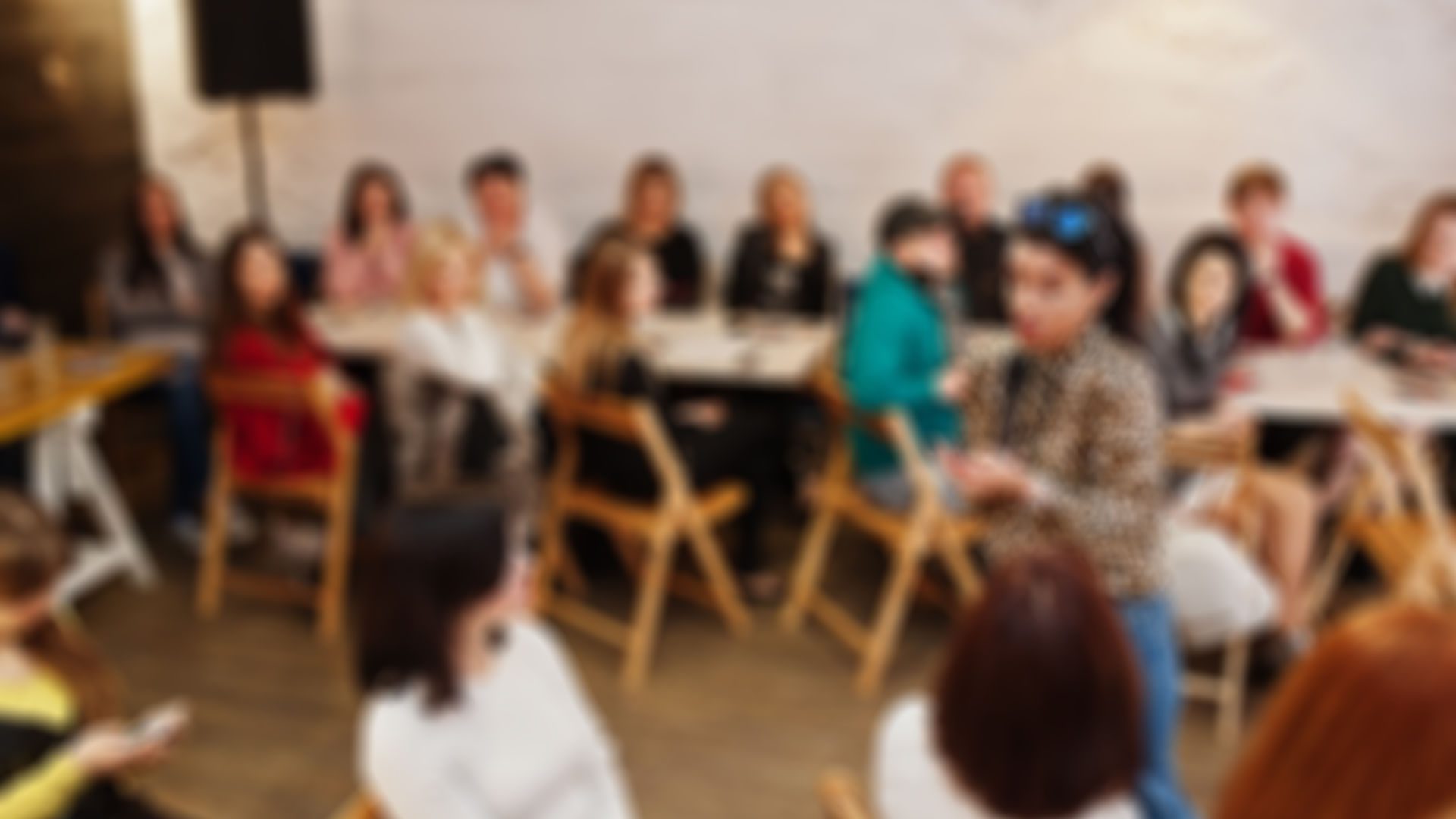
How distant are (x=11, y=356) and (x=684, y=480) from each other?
2375 millimetres

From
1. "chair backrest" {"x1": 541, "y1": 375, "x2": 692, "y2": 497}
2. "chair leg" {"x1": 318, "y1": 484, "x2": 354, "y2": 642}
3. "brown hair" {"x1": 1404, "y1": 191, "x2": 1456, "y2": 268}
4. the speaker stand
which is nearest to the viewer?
"chair backrest" {"x1": 541, "y1": 375, "x2": 692, "y2": 497}

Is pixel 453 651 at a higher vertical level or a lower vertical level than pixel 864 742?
higher

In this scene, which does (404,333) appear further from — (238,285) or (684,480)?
(684,480)

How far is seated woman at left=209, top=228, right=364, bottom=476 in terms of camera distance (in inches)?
167

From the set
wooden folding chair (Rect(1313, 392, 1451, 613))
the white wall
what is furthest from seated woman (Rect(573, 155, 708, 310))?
wooden folding chair (Rect(1313, 392, 1451, 613))

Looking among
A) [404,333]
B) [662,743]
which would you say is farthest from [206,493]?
[662,743]

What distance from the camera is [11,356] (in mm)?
4543

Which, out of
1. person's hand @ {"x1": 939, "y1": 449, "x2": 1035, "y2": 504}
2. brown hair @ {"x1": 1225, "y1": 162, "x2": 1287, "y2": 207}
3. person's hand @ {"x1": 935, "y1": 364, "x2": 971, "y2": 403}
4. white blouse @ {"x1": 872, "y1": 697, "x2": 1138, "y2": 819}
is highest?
brown hair @ {"x1": 1225, "y1": 162, "x2": 1287, "y2": 207}

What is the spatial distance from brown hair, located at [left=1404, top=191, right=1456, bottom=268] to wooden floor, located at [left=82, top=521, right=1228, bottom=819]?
6.89 feet

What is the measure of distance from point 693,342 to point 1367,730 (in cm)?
396

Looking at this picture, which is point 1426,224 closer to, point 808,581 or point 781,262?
point 781,262

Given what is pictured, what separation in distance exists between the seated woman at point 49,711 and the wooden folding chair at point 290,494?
1.57m

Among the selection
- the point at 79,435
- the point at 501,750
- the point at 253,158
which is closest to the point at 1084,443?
the point at 501,750

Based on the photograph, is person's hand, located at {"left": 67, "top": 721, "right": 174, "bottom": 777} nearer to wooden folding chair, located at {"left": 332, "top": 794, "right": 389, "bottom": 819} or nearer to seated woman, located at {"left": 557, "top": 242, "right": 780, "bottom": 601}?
wooden folding chair, located at {"left": 332, "top": 794, "right": 389, "bottom": 819}
